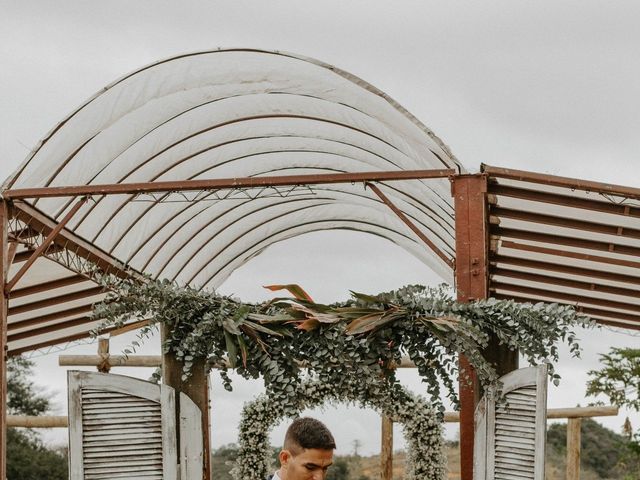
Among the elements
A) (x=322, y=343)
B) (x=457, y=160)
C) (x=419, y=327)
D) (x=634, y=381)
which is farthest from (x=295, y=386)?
(x=634, y=381)

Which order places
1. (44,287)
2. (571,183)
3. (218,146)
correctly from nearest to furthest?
(571,183), (218,146), (44,287)

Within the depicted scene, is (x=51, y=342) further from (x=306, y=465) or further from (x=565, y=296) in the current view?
(x=306, y=465)

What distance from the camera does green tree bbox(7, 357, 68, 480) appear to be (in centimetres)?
2489

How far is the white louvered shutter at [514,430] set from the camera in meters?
8.42

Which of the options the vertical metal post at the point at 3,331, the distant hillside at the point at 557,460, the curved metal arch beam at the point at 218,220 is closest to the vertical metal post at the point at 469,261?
the vertical metal post at the point at 3,331

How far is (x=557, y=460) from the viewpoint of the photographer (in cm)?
3034

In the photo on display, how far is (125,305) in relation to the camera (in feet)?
27.9

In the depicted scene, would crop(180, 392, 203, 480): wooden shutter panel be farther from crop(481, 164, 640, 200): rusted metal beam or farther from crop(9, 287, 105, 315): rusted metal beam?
crop(9, 287, 105, 315): rusted metal beam

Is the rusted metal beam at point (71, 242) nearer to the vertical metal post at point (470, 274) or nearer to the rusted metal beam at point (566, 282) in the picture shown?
the vertical metal post at point (470, 274)

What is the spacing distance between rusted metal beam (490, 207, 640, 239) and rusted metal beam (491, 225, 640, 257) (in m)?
0.50

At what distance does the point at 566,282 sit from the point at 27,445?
1687 centimetres

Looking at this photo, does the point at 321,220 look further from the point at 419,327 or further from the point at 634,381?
the point at 419,327

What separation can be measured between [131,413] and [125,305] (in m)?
0.85

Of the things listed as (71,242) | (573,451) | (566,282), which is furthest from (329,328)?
(573,451)
